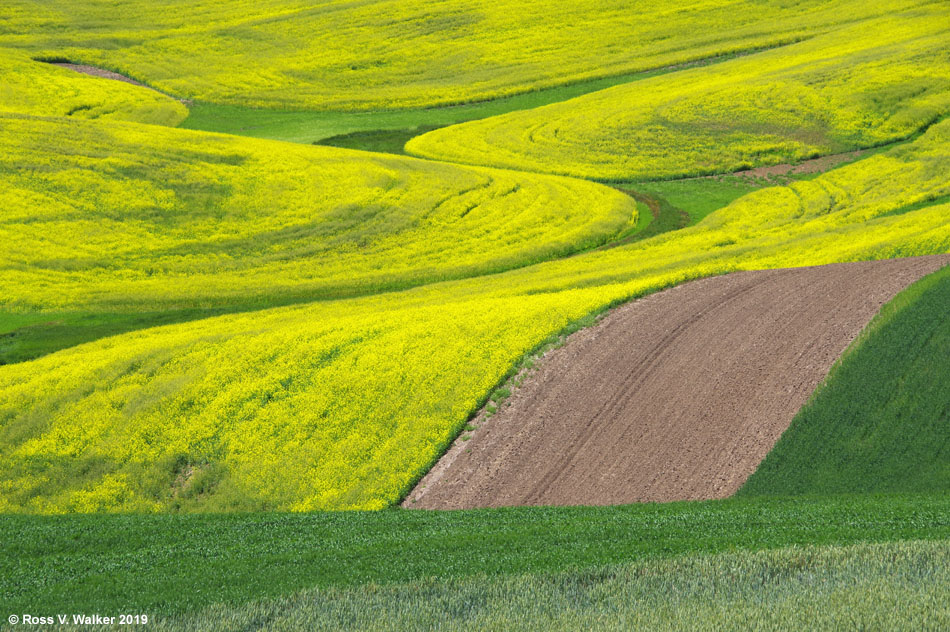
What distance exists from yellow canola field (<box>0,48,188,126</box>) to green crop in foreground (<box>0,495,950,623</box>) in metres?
54.9

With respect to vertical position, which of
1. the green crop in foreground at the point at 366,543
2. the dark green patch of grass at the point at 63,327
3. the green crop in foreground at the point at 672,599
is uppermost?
the green crop in foreground at the point at 672,599

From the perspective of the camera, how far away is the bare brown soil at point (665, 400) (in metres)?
18.1

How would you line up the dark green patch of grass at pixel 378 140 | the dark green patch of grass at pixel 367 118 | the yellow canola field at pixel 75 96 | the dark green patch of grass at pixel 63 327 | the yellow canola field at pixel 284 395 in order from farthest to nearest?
the yellow canola field at pixel 75 96
the dark green patch of grass at pixel 367 118
the dark green patch of grass at pixel 378 140
the dark green patch of grass at pixel 63 327
the yellow canola field at pixel 284 395

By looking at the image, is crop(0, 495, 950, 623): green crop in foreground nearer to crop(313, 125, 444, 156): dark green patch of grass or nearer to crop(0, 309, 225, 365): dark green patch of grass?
crop(0, 309, 225, 365): dark green patch of grass

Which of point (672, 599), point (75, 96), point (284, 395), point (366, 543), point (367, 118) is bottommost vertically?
point (284, 395)

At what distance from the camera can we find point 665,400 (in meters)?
20.3

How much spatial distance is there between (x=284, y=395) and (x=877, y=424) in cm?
1427

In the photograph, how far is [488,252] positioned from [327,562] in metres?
28.3

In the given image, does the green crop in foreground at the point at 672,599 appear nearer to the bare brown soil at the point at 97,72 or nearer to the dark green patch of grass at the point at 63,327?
the dark green patch of grass at the point at 63,327

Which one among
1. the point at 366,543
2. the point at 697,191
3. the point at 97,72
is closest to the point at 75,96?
the point at 97,72

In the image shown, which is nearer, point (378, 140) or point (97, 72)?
point (378, 140)

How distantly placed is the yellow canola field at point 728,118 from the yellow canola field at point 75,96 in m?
21.5

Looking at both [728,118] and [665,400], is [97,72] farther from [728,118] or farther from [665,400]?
[665,400]

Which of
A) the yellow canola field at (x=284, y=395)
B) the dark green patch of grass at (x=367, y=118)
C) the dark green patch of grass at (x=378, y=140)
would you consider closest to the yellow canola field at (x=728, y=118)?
the dark green patch of grass at (x=378, y=140)
